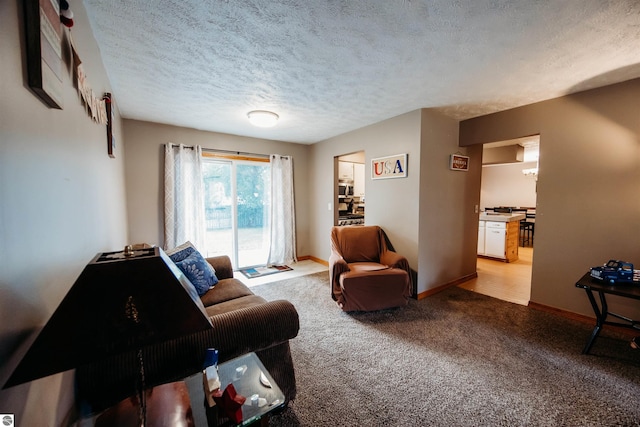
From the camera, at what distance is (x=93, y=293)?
1.92ft

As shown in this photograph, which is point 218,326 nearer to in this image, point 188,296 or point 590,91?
point 188,296

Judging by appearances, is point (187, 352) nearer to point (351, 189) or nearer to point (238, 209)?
point (238, 209)

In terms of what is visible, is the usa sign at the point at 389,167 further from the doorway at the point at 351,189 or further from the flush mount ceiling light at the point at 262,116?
the flush mount ceiling light at the point at 262,116

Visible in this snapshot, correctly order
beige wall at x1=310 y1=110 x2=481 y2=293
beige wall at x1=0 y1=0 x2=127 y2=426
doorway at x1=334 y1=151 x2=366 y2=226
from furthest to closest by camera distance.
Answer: doorway at x1=334 y1=151 x2=366 y2=226, beige wall at x1=310 y1=110 x2=481 y2=293, beige wall at x1=0 y1=0 x2=127 y2=426

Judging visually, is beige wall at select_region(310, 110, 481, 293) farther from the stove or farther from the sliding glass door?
the sliding glass door

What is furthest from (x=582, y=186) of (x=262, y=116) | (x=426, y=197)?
(x=262, y=116)

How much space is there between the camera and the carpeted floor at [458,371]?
146 centimetres

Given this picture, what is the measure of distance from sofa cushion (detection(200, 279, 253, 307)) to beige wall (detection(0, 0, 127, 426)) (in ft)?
3.37

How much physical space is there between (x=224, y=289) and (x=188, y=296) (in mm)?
1686

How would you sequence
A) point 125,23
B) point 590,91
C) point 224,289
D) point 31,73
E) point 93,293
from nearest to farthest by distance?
point 93,293 < point 31,73 < point 125,23 < point 224,289 < point 590,91

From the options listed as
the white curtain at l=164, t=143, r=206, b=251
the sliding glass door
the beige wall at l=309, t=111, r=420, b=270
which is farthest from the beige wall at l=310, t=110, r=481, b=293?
the white curtain at l=164, t=143, r=206, b=251

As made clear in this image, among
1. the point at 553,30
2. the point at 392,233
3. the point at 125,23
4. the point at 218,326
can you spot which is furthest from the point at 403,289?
the point at 125,23

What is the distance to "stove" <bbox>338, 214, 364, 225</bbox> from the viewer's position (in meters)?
4.96

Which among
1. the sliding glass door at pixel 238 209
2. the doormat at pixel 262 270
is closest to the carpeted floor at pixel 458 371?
the doormat at pixel 262 270
